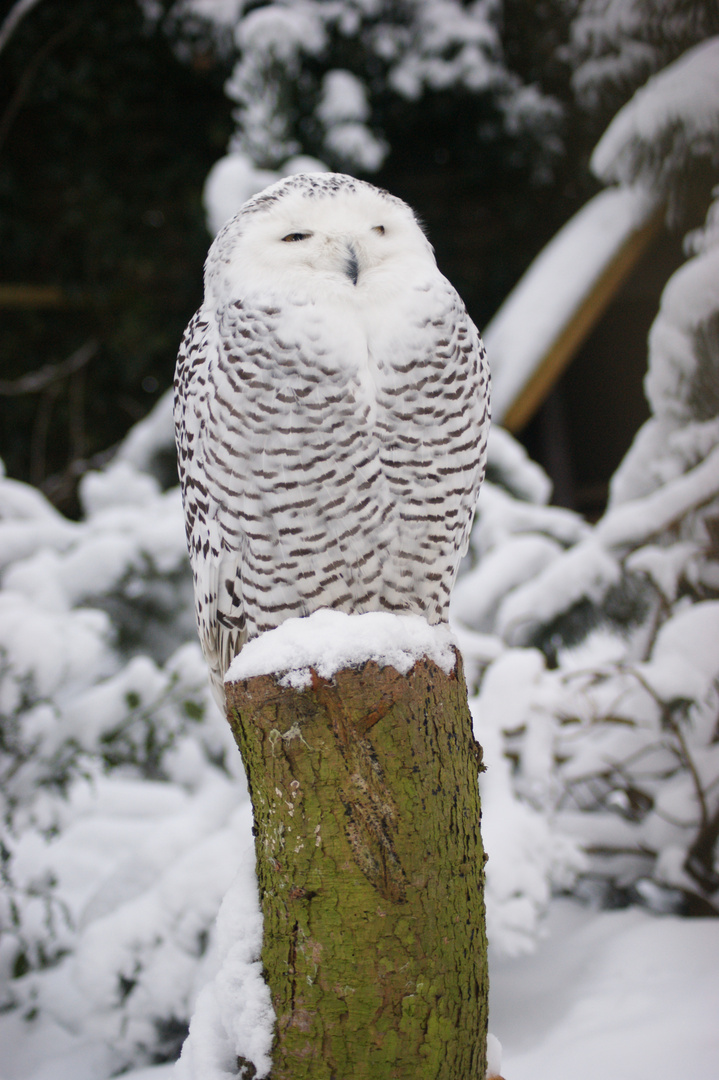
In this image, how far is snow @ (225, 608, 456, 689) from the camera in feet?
3.66

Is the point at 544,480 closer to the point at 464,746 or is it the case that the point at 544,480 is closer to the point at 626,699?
the point at 626,699

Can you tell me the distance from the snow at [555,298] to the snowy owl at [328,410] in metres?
→ 2.06

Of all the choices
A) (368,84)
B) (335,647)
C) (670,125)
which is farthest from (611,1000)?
A: (368,84)

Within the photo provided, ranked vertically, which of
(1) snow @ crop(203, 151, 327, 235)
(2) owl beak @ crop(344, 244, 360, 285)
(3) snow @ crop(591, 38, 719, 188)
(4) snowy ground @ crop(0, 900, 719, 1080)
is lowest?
(4) snowy ground @ crop(0, 900, 719, 1080)

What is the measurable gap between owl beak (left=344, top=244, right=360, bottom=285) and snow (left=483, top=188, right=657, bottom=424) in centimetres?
210

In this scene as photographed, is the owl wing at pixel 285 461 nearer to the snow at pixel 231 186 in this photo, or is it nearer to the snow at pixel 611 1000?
the snow at pixel 611 1000

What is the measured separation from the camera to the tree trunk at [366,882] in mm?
1080

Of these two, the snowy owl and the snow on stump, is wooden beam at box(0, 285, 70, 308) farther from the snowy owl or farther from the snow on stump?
the snow on stump

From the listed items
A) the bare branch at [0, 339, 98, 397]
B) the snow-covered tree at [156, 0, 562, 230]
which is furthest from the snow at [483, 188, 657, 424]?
the bare branch at [0, 339, 98, 397]

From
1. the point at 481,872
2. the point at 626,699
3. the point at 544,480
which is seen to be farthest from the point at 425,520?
the point at 544,480

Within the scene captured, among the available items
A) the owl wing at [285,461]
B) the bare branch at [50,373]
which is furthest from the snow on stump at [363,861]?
the bare branch at [50,373]

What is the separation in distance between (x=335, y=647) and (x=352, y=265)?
0.70 metres

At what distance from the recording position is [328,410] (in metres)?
1.29

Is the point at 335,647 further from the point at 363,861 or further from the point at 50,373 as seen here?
the point at 50,373
